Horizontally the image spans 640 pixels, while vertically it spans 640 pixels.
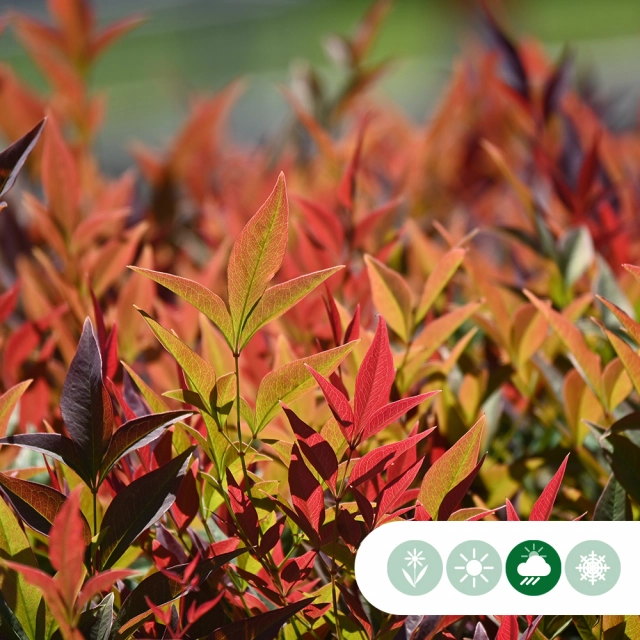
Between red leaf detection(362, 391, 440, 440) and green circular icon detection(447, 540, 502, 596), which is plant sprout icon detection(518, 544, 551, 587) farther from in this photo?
red leaf detection(362, 391, 440, 440)

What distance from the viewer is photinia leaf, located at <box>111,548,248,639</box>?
0.56 m

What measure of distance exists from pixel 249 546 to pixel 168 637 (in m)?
0.09

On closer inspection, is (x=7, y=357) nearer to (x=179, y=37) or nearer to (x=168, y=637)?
(x=168, y=637)

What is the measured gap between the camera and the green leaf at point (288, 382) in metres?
0.60

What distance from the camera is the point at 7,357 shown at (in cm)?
93

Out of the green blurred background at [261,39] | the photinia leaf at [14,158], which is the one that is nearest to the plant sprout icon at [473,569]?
the photinia leaf at [14,158]

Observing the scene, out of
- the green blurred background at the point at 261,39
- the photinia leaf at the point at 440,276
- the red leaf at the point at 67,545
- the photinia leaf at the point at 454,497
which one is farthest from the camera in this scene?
the green blurred background at the point at 261,39

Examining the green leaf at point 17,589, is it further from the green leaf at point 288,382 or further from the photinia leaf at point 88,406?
the green leaf at point 288,382

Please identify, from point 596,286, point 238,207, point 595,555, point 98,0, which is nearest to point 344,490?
point 595,555

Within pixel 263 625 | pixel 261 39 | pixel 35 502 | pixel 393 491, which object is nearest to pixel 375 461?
pixel 393 491

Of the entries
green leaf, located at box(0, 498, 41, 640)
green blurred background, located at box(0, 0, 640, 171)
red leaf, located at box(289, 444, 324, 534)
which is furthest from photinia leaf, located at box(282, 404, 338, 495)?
green blurred background, located at box(0, 0, 640, 171)

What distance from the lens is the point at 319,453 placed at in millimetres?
577

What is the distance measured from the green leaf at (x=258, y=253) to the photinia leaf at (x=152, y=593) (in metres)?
0.18

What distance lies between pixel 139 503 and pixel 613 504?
1.30 ft
